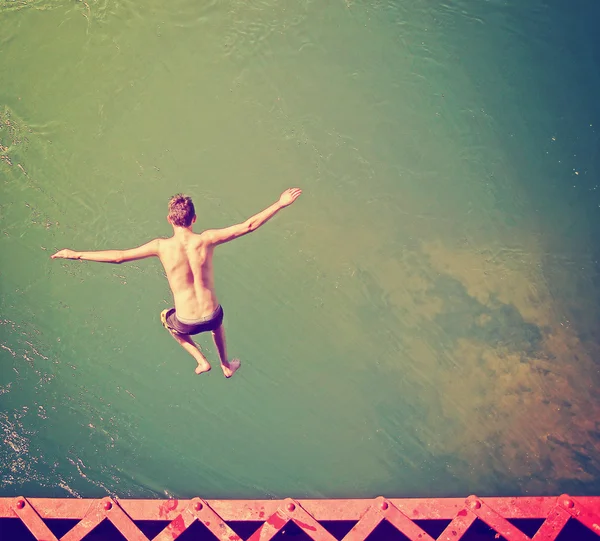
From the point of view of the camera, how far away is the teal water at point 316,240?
5230mm

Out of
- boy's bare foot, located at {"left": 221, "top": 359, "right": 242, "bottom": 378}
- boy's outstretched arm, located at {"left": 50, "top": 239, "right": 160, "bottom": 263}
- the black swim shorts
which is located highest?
boy's outstretched arm, located at {"left": 50, "top": 239, "right": 160, "bottom": 263}

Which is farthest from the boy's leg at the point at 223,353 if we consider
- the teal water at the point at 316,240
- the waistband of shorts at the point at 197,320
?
the teal water at the point at 316,240

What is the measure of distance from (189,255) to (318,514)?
2.61 metres

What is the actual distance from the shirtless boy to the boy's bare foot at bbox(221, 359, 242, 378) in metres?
0.77

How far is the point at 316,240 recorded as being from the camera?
17.3 ft

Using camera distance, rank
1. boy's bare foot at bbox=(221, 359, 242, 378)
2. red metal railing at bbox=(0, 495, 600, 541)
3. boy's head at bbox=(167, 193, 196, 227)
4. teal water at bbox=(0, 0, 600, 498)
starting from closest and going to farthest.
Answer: boy's head at bbox=(167, 193, 196, 227) → red metal railing at bbox=(0, 495, 600, 541) → boy's bare foot at bbox=(221, 359, 242, 378) → teal water at bbox=(0, 0, 600, 498)

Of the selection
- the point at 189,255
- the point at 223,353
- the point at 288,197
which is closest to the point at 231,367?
the point at 223,353

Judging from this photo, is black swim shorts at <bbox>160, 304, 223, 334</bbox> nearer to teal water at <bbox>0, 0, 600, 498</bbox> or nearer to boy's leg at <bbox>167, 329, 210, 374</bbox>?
boy's leg at <bbox>167, 329, 210, 374</bbox>

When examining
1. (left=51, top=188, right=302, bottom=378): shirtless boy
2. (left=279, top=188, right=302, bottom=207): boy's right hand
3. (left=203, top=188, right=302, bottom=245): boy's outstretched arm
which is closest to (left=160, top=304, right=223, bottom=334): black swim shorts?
(left=51, top=188, right=302, bottom=378): shirtless boy

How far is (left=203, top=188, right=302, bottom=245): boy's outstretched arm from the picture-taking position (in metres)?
3.60

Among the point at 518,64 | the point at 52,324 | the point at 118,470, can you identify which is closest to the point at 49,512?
the point at 118,470

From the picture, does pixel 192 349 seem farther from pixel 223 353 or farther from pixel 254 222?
pixel 254 222

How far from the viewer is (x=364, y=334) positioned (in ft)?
17.2

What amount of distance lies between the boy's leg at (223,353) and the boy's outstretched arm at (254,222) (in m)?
0.91
